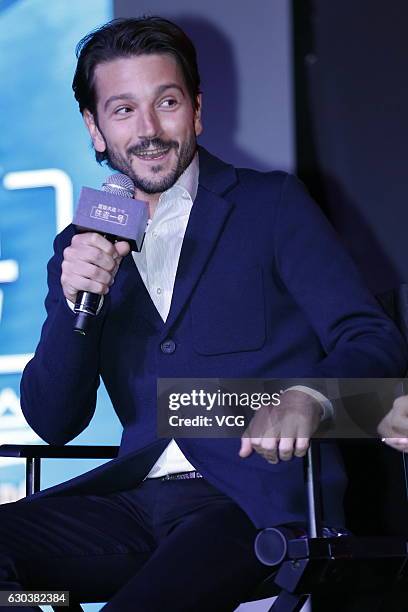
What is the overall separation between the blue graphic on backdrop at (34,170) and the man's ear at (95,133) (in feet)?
1.17

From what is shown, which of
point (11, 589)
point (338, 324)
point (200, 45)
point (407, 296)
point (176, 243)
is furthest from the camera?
point (200, 45)

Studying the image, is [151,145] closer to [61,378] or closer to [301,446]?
[61,378]

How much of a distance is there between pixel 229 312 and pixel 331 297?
0.60ft

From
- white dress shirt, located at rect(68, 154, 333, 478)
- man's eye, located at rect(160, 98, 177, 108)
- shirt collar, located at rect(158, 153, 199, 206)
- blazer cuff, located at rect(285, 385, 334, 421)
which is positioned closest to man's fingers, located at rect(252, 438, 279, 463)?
blazer cuff, located at rect(285, 385, 334, 421)

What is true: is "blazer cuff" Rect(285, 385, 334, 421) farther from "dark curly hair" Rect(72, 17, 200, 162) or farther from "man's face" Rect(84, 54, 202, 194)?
"dark curly hair" Rect(72, 17, 200, 162)

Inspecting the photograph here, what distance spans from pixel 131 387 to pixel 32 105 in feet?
3.34

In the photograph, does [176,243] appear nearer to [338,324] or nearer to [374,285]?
[338,324]

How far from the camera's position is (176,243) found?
5.15 feet

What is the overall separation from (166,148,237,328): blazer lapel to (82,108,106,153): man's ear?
250mm

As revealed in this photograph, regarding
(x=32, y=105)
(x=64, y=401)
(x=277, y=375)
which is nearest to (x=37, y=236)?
(x=32, y=105)

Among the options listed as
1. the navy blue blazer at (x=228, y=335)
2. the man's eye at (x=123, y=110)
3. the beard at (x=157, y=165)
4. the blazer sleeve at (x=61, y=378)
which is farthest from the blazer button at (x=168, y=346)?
the man's eye at (x=123, y=110)

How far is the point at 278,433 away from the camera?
1.09 meters

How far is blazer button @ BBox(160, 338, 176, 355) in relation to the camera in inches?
57.2

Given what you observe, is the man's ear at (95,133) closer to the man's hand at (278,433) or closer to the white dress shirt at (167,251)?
the white dress shirt at (167,251)
